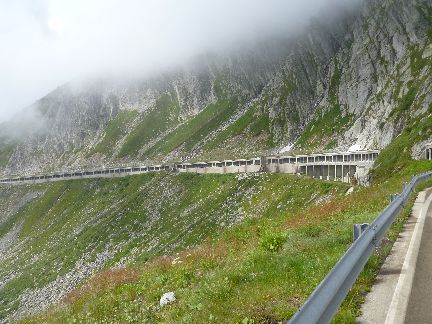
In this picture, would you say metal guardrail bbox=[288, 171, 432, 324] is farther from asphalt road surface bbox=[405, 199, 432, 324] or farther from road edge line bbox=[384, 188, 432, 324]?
asphalt road surface bbox=[405, 199, 432, 324]

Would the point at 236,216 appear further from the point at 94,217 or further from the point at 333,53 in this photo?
the point at 333,53

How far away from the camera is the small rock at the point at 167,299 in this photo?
478 inches

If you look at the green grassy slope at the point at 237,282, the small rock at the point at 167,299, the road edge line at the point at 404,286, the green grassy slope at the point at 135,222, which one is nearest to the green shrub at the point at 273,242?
the green grassy slope at the point at 237,282

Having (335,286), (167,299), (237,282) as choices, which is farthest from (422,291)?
(167,299)

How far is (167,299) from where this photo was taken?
12352 millimetres

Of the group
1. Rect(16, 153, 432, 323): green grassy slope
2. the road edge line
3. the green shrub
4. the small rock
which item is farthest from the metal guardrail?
the small rock

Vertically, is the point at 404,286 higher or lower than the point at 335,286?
lower

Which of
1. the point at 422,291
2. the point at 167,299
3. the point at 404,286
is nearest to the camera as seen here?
the point at 422,291

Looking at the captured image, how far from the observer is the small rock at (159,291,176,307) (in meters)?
12.1

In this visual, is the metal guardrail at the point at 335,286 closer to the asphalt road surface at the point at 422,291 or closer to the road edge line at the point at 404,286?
the road edge line at the point at 404,286

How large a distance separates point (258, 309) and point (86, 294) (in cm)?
1064

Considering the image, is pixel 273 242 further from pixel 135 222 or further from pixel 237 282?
pixel 135 222

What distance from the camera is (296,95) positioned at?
606 ft

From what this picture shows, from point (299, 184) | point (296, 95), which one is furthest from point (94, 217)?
point (296, 95)
